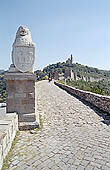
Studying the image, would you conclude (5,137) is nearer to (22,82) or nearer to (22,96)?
(22,96)

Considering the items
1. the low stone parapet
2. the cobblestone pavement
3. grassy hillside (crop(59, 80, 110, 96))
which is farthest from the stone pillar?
grassy hillside (crop(59, 80, 110, 96))

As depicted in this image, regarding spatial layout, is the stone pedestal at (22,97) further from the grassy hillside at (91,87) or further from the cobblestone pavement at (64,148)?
the grassy hillside at (91,87)

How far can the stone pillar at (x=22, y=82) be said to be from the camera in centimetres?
529

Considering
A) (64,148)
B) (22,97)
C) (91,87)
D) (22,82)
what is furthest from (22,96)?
(91,87)

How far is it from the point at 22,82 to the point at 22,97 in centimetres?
45

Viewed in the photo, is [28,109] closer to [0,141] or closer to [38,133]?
[38,133]

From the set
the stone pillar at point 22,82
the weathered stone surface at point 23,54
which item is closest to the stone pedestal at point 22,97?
the stone pillar at point 22,82

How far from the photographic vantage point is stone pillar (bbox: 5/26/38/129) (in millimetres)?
5285

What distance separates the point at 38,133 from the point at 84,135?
122 cm

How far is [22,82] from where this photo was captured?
542 cm

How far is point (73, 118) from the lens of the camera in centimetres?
672

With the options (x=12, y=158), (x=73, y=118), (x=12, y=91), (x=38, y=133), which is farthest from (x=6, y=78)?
(x=73, y=118)

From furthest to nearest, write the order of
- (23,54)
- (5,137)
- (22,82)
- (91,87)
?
1. (91,87)
2. (22,82)
3. (23,54)
4. (5,137)

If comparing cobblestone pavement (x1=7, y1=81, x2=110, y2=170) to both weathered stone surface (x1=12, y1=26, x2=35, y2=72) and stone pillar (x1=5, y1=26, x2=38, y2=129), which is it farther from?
weathered stone surface (x1=12, y1=26, x2=35, y2=72)
